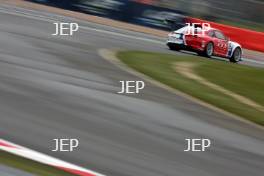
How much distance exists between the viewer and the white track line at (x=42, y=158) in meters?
7.14

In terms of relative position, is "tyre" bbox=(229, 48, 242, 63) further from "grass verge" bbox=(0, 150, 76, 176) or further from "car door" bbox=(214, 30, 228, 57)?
"grass verge" bbox=(0, 150, 76, 176)

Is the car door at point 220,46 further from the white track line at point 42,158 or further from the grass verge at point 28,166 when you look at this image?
the grass verge at point 28,166

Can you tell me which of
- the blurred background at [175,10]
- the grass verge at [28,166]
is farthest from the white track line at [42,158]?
the blurred background at [175,10]

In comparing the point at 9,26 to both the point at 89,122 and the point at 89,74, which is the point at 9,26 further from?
the point at 89,122

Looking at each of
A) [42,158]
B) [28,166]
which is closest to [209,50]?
[42,158]

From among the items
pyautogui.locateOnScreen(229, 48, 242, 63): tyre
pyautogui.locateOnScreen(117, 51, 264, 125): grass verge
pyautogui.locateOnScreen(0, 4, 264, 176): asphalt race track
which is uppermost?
pyautogui.locateOnScreen(0, 4, 264, 176): asphalt race track

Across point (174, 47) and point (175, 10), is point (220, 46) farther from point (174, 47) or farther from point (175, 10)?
point (175, 10)

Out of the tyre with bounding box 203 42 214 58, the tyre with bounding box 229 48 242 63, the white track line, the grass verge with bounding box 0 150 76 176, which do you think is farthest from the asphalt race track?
the tyre with bounding box 229 48 242 63

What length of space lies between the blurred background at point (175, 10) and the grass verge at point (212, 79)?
1273cm

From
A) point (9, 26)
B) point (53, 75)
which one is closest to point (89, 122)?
point (53, 75)

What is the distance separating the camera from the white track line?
23.4 ft

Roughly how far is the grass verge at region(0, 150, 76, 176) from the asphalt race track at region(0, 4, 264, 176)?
0.42 metres

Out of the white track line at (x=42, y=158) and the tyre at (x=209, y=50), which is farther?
the tyre at (x=209, y=50)

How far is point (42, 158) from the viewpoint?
24.4ft
